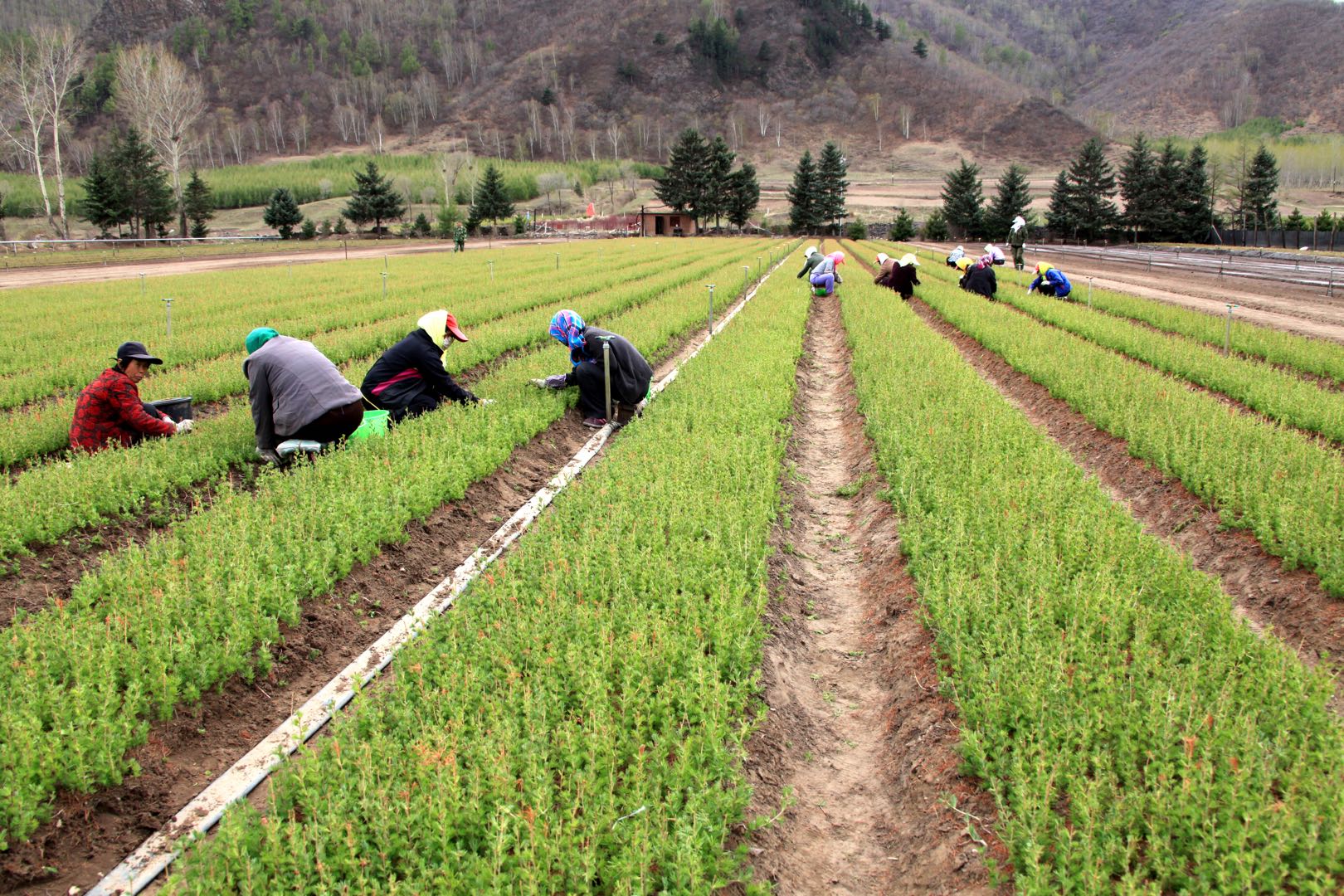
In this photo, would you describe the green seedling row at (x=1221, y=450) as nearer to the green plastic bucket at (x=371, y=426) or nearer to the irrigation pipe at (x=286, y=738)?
the irrigation pipe at (x=286, y=738)

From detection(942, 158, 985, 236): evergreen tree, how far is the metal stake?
70.0 metres

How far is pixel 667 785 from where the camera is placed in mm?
3598

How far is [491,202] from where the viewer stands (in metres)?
80.9

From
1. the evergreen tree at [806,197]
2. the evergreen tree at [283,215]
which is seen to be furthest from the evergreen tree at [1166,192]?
the evergreen tree at [283,215]

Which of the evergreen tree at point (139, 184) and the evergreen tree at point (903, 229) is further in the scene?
the evergreen tree at point (903, 229)

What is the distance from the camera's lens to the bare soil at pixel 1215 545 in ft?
17.5

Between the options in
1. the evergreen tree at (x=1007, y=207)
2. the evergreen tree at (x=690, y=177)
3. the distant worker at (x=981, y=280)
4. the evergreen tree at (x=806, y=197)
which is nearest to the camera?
the distant worker at (x=981, y=280)

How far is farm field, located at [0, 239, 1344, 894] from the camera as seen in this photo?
3225 mm

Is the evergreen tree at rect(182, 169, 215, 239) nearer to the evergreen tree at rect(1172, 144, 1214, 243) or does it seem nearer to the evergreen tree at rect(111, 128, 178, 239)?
the evergreen tree at rect(111, 128, 178, 239)

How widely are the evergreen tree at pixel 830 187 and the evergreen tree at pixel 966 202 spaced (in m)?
12.1

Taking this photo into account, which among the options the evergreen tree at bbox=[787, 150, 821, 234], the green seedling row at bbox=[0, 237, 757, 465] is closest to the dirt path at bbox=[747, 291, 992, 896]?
the green seedling row at bbox=[0, 237, 757, 465]

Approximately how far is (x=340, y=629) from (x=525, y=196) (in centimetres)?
11129

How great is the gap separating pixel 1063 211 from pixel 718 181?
1251 inches

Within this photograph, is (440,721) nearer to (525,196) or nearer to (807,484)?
(807,484)
